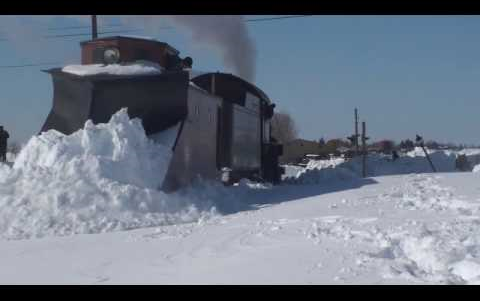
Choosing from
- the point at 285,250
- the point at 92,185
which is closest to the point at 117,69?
the point at 92,185

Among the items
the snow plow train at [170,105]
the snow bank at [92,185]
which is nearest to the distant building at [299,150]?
the snow plow train at [170,105]

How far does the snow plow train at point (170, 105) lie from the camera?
13.4 m

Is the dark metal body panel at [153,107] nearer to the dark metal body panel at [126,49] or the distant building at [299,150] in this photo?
the dark metal body panel at [126,49]

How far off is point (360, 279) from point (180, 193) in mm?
7551

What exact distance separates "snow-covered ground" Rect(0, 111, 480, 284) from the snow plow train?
23.9 inches

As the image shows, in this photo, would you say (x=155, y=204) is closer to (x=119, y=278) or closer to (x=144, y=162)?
(x=144, y=162)

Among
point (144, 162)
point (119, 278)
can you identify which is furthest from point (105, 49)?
point (119, 278)

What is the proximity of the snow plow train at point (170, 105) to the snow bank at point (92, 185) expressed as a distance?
1.97 feet

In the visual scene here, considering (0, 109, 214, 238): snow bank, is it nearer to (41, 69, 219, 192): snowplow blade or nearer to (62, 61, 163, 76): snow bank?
(41, 69, 219, 192): snowplow blade

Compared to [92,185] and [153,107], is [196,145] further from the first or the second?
[92,185]

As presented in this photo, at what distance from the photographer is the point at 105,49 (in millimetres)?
16484

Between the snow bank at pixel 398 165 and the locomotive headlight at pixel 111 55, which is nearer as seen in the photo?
the locomotive headlight at pixel 111 55

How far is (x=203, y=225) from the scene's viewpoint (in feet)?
32.0

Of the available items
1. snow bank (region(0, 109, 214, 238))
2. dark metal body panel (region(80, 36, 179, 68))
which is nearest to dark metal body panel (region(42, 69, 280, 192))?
snow bank (region(0, 109, 214, 238))
